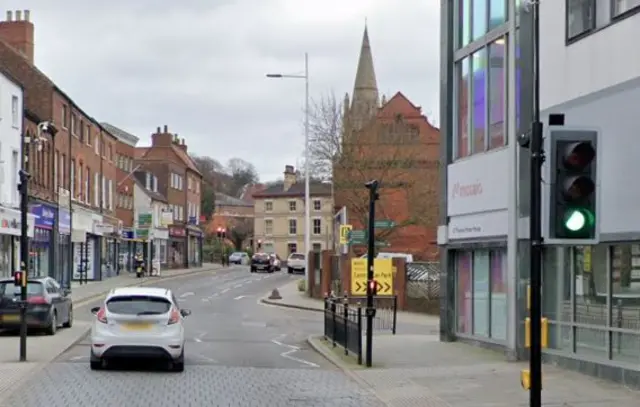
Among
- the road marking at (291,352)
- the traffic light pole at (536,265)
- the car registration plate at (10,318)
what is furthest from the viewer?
the car registration plate at (10,318)

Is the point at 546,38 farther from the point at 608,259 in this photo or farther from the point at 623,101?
the point at 608,259

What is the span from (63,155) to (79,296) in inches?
346

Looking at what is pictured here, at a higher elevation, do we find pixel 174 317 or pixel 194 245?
pixel 194 245

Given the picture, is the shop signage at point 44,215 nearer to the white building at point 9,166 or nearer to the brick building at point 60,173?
the brick building at point 60,173

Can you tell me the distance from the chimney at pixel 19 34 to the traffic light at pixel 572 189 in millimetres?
43980

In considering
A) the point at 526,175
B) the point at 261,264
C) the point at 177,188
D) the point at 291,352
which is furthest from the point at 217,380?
the point at 177,188

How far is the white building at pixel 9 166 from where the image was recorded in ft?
122

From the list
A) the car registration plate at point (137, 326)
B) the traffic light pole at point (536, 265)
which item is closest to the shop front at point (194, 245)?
the car registration plate at point (137, 326)

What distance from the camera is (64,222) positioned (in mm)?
48812

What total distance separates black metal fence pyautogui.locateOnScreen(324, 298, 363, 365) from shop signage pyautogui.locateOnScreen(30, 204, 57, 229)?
22777 mm

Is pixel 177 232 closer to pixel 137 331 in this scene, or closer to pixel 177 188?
pixel 177 188

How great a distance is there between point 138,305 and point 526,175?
307 inches

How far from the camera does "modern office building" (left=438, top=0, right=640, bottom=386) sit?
15.2 meters

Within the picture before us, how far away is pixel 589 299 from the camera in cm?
1661
